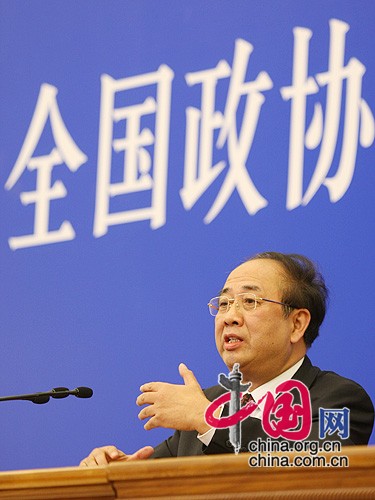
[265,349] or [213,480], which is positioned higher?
[265,349]

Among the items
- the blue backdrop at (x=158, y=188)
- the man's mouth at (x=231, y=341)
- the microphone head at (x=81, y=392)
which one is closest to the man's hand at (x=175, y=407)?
the microphone head at (x=81, y=392)

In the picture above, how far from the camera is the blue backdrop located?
2.70m

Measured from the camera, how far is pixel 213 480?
1407mm

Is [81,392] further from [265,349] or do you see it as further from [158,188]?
[158,188]

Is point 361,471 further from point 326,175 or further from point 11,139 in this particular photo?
point 11,139

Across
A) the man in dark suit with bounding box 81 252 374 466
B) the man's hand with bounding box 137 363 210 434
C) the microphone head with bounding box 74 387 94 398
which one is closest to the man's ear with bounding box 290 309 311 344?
the man in dark suit with bounding box 81 252 374 466

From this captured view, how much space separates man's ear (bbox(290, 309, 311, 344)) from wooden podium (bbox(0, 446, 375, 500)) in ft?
3.19

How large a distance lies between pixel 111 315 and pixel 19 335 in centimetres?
37

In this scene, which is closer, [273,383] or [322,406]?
[322,406]

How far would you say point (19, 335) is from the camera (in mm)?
3201

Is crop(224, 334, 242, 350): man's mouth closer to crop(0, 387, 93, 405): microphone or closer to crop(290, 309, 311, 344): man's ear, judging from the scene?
crop(290, 309, 311, 344): man's ear

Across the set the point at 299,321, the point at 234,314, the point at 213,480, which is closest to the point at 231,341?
the point at 234,314

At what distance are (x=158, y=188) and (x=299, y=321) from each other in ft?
2.46

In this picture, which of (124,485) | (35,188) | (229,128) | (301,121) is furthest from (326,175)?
(124,485)
